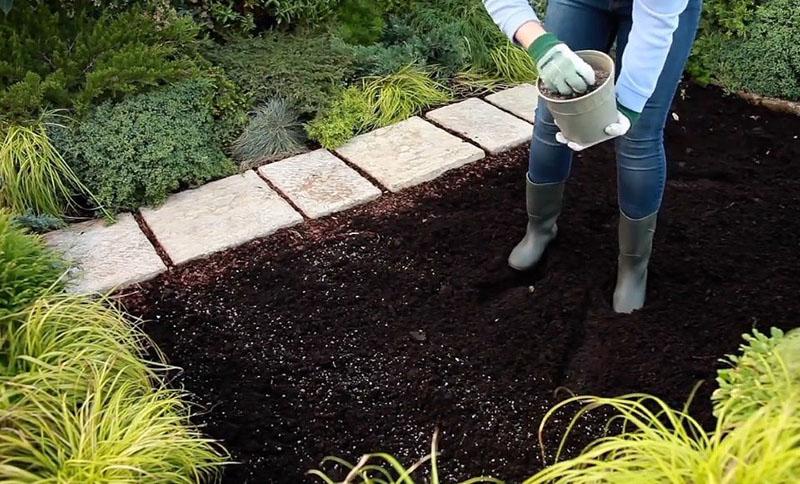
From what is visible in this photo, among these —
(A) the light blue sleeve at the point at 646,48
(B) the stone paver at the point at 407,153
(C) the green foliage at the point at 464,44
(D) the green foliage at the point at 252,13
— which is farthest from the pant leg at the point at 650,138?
(D) the green foliage at the point at 252,13

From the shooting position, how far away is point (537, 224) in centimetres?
258

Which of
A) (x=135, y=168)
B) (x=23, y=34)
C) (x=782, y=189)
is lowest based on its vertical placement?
(x=782, y=189)

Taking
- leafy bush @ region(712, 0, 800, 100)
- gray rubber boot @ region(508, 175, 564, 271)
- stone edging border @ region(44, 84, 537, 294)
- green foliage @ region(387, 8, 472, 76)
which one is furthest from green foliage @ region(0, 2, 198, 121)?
leafy bush @ region(712, 0, 800, 100)

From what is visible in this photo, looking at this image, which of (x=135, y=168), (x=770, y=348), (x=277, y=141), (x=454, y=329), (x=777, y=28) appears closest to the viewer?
(x=770, y=348)

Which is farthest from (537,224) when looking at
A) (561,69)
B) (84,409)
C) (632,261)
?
(84,409)

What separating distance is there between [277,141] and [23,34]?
1.08 m

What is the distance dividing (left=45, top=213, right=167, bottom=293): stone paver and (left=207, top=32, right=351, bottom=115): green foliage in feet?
2.89

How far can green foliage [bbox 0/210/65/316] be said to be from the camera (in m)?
2.07

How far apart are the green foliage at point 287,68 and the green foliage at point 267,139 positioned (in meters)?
0.09

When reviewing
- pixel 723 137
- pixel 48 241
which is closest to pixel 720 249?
pixel 723 137

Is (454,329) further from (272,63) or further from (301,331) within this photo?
(272,63)

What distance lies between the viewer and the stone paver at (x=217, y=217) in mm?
2795

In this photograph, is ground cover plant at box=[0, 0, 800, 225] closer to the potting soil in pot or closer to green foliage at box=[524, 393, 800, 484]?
the potting soil in pot

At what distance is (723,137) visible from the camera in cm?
340
